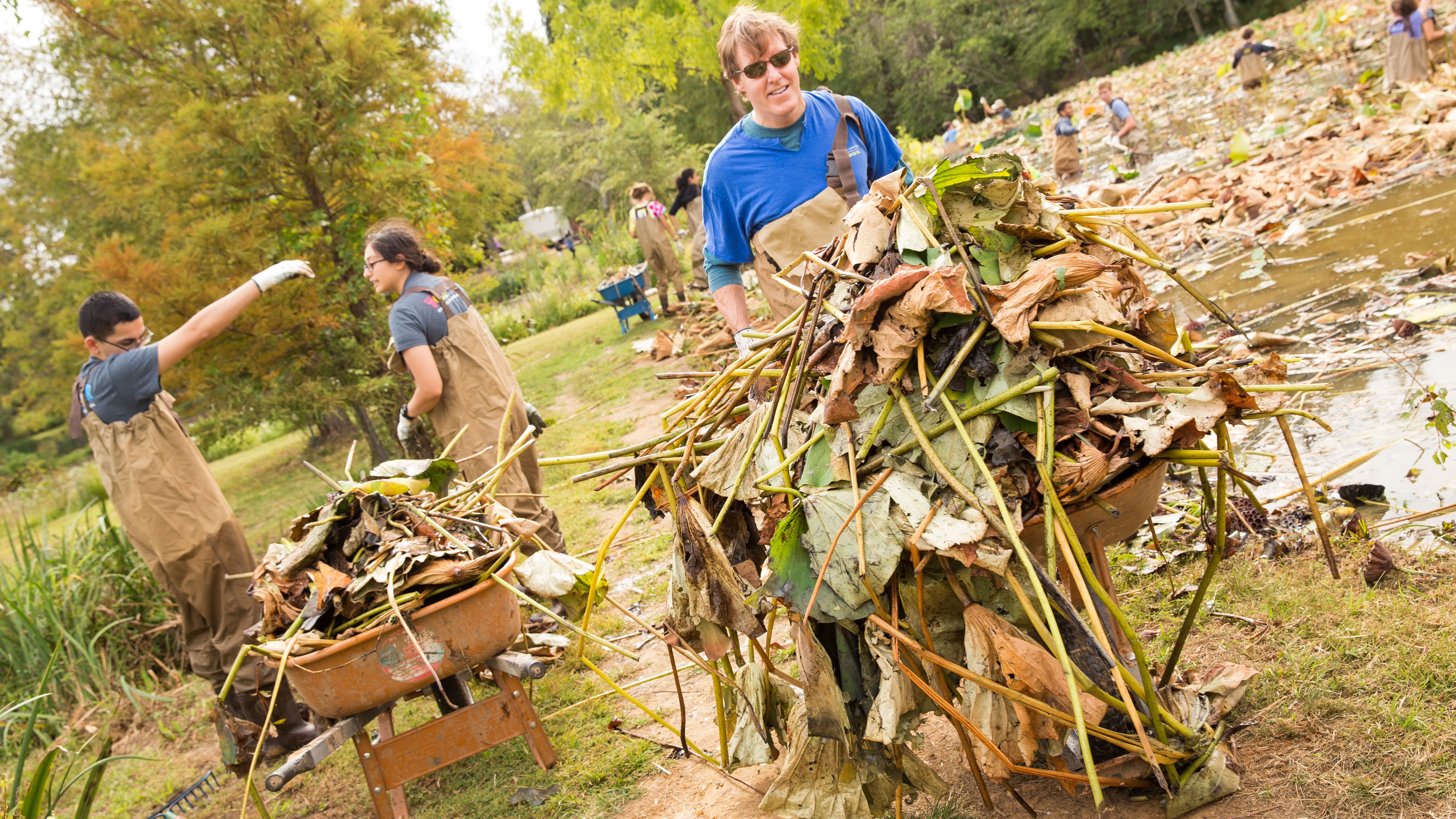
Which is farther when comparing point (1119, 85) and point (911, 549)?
point (1119, 85)

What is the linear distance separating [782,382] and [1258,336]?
3177 mm

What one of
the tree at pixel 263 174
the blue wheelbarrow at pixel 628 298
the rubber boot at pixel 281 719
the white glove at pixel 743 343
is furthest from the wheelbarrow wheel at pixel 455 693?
the blue wheelbarrow at pixel 628 298

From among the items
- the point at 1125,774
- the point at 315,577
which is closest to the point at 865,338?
Result: the point at 1125,774

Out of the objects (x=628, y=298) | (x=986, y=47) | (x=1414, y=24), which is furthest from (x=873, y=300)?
(x=986, y=47)

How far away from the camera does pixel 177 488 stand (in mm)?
3861

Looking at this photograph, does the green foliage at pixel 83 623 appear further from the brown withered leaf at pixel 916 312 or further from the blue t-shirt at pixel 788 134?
the brown withered leaf at pixel 916 312

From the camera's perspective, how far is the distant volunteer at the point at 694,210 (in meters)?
11.5

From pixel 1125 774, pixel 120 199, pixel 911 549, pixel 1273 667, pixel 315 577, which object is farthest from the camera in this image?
pixel 120 199

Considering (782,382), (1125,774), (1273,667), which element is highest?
(782,382)

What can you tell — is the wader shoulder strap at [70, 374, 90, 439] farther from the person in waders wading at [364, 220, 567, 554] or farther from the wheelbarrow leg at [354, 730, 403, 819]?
the wheelbarrow leg at [354, 730, 403, 819]

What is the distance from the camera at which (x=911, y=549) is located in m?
1.62

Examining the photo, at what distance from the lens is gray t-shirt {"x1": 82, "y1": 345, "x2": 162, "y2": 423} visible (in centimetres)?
373

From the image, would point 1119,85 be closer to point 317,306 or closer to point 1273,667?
point 317,306

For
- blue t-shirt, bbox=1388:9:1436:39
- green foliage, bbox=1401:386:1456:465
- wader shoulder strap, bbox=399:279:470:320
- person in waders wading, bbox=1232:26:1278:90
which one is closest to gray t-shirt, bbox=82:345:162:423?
wader shoulder strap, bbox=399:279:470:320
